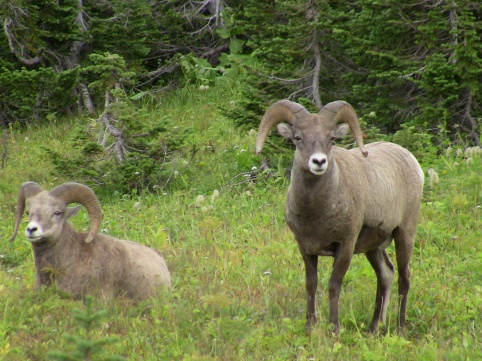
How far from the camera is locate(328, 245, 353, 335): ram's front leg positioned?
652 cm

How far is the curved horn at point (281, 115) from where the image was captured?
655 centimetres

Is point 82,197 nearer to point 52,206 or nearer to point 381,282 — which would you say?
point 52,206

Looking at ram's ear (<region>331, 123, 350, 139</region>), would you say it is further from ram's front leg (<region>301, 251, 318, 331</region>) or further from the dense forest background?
the dense forest background

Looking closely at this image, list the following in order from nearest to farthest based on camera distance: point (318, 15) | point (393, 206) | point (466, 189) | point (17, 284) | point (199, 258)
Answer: point (393, 206)
point (17, 284)
point (199, 258)
point (466, 189)
point (318, 15)

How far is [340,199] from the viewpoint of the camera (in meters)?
6.49

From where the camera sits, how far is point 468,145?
38.1 feet

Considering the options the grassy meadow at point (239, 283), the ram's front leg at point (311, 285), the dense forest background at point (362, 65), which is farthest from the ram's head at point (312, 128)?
the dense forest background at point (362, 65)

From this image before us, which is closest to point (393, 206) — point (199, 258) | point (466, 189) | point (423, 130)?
point (199, 258)

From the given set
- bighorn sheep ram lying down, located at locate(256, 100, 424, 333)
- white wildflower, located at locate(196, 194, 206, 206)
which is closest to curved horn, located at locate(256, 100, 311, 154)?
bighorn sheep ram lying down, located at locate(256, 100, 424, 333)

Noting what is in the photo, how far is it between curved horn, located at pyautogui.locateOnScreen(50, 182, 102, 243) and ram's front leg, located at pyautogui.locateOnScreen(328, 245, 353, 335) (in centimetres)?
265

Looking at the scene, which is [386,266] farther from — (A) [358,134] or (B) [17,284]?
(B) [17,284]

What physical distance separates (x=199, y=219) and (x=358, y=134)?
4.09m

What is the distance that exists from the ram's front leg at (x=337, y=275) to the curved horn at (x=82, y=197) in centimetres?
265

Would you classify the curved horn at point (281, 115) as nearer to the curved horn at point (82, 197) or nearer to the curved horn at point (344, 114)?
the curved horn at point (344, 114)
